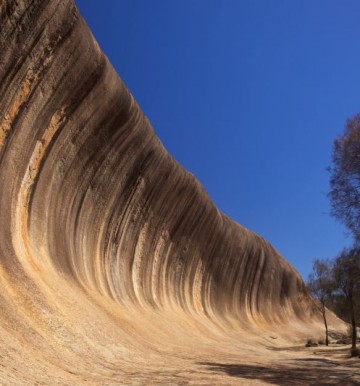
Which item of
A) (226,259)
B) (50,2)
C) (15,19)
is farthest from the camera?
(226,259)

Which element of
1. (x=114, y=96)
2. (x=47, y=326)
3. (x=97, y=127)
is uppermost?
(x=114, y=96)

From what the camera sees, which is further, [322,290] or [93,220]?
[322,290]

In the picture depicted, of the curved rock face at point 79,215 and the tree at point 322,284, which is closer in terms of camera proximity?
the curved rock face at point 79,215

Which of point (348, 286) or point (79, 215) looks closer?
point (79, 215)

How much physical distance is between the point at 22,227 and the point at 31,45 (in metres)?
5.64

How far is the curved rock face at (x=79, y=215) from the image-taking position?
35.6ft

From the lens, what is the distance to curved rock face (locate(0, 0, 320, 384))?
427 inches

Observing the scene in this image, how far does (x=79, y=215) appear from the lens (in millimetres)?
18312

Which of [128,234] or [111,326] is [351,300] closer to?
[128,234]

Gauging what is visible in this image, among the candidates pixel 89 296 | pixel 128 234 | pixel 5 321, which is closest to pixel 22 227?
pixel 89 296

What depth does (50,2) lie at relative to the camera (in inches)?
551

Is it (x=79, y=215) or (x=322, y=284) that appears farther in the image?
(x=322, y=284)

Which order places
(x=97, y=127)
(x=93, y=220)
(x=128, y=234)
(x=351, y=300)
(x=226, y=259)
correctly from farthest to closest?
(x=226, y=259)
(x=351, y=300)
(x=128, y=234)
(x=93, y=220)
(x=97, y=127)

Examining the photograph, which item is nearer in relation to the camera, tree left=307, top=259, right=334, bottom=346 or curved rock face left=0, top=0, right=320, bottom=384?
curved rock face left=0, top=0, right=320, bottom=384
